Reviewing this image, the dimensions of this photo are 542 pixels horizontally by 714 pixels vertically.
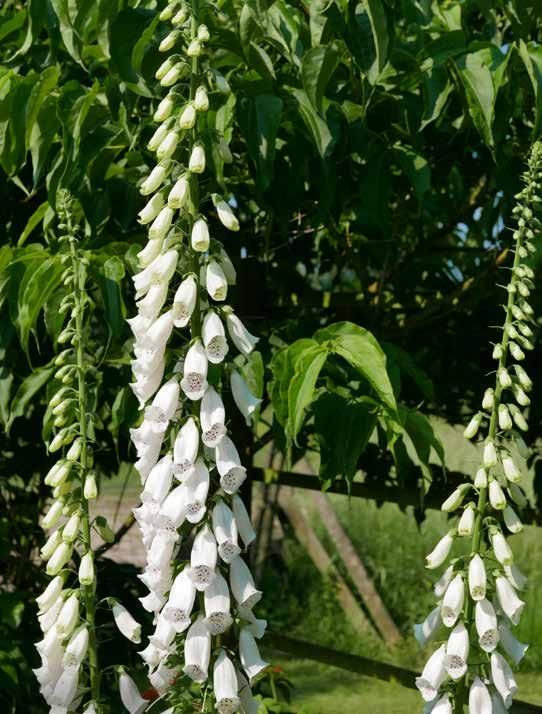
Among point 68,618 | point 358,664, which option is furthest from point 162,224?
point 358,664

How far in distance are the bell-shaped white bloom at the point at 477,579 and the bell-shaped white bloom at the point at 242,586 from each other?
41 centimetres

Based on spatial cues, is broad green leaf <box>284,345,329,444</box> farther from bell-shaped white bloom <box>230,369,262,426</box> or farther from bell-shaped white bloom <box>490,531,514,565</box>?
bell-shaped white bloom <box>490,531,514,565</box>

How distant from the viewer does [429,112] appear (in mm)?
2625

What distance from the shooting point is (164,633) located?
2.07 meters

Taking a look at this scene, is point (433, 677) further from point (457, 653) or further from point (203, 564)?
point (203, 564)

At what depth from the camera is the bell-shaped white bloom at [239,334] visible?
7.00 feet

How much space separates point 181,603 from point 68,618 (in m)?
0.30

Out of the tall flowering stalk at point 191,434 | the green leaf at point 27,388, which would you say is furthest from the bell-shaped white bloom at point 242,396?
the green leaf at point 27,388

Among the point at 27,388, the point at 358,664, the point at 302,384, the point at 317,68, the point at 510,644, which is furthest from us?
the point at 358,664

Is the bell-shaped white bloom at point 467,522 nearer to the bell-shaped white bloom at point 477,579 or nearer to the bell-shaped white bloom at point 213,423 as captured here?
Answer: the bell-shaped white bloom at point 477,579

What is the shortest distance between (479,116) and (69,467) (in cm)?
132

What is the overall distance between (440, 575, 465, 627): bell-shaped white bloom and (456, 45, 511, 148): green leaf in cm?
105

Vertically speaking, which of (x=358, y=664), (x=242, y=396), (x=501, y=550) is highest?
(x=242, y=396)

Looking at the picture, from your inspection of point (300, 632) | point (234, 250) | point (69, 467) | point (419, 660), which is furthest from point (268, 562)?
point (69, 467)
